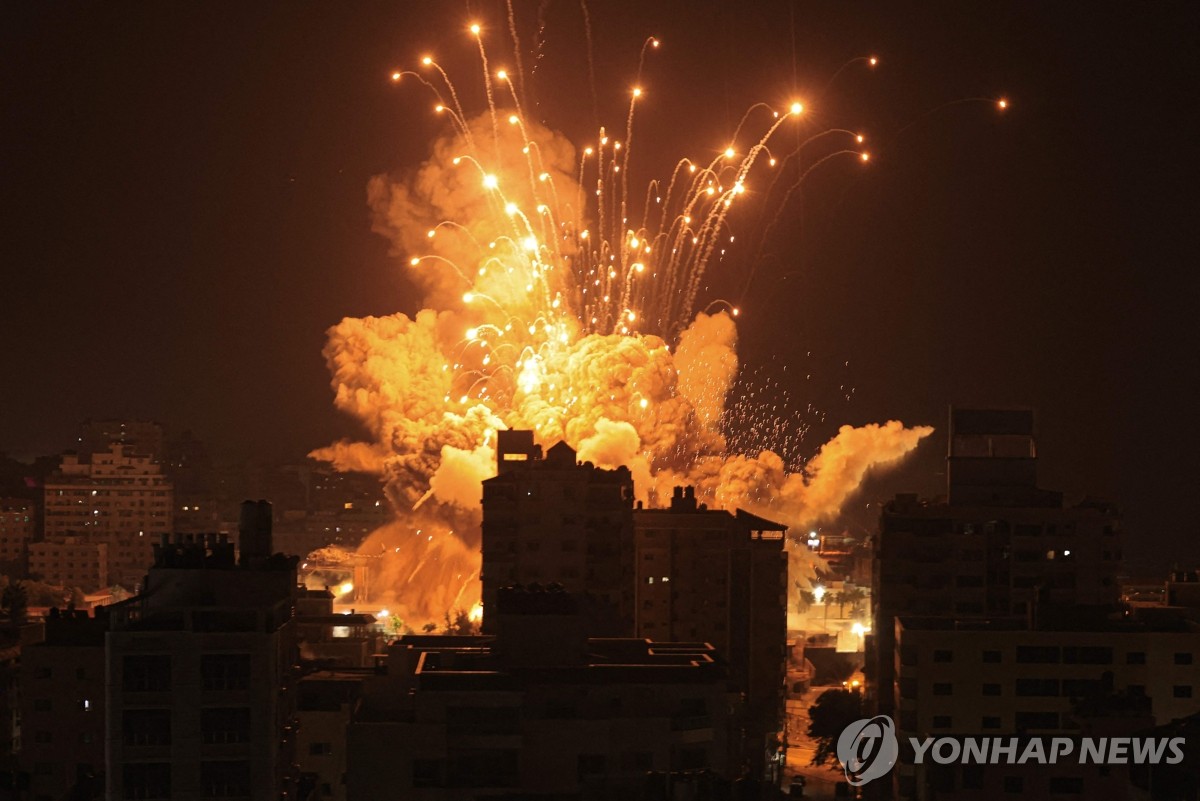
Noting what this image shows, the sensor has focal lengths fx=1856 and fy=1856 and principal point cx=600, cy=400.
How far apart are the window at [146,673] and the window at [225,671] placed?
1.70 ft

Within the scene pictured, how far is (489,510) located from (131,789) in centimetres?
2046

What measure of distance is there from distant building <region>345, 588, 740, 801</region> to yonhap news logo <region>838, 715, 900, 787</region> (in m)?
8.02

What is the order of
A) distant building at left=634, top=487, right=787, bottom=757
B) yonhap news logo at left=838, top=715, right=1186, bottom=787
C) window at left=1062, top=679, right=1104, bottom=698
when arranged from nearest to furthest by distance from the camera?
yonhap news logo at left=838, top=715, right=1186, bottom=787 < window at left=1062, top=679, right=1104, bottom=698 < distant building at left=634, top=487, right=787, bottom=757

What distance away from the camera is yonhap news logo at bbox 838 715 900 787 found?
3597cm

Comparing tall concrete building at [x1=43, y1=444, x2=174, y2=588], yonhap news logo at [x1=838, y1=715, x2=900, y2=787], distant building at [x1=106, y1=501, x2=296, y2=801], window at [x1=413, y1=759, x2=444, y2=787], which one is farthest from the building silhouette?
tall concrete building at [x1=43, y1=444, x2=174, y2=588]

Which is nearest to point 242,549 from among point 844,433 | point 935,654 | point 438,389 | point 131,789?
point 131,789

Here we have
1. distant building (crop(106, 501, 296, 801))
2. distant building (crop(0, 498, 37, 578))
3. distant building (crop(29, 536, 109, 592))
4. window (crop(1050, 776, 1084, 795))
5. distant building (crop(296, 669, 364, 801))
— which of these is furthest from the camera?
distant building (crop(0, 498, 37, 578))

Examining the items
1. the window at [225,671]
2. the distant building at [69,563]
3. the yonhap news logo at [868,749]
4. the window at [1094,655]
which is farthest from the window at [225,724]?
the distant building at [69,563]

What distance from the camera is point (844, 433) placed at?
87375mm

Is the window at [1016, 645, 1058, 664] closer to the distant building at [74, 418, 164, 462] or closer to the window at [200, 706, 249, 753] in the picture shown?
the window at [200, 706, 249, 753]

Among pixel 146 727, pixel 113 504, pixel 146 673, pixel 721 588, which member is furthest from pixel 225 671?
pixel 113 504

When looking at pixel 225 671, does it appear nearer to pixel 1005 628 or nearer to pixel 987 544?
pixel 1005 628

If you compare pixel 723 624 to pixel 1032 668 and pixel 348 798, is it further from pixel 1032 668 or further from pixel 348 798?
pixel 348 798

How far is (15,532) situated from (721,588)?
63.4m
